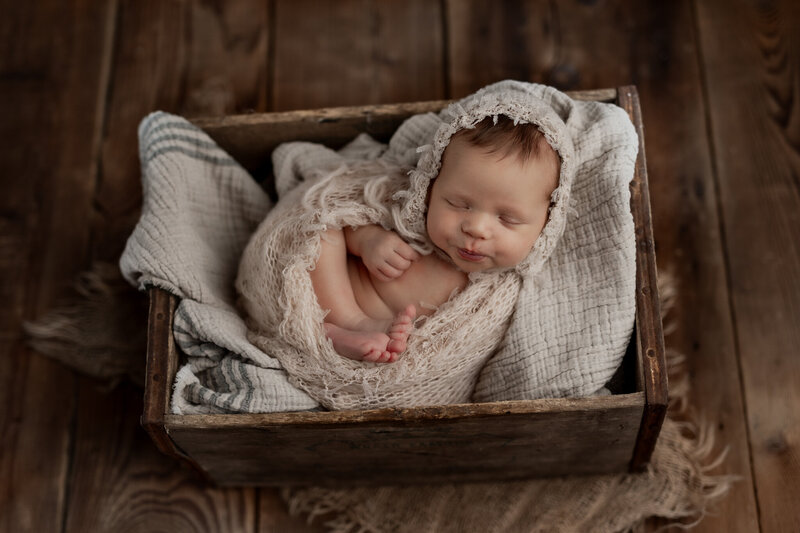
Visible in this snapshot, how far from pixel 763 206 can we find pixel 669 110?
0.86ft

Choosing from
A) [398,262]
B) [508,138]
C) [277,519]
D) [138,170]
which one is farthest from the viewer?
[138,170]

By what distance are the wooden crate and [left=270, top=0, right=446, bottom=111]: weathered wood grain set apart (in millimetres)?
304

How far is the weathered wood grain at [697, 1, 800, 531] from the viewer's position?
149 cm

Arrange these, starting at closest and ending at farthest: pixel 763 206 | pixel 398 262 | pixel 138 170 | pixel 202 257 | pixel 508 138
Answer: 1. pixel 508 138
2. pixel 398 262
3. pixel 202 257
4. pixel 763 206
5. pixel 138 170

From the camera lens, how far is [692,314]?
1579 millimetres

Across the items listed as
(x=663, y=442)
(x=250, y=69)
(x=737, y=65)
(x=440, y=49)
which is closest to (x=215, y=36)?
(x=250, y=69)

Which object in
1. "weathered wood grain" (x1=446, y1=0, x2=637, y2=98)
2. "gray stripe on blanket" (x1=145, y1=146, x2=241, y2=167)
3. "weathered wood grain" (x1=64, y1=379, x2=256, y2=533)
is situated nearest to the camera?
"gray stripe on blanket" (x1=145, y1=146, x2=241, y2=167)

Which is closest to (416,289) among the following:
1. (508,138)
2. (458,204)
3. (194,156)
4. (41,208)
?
(458,204)

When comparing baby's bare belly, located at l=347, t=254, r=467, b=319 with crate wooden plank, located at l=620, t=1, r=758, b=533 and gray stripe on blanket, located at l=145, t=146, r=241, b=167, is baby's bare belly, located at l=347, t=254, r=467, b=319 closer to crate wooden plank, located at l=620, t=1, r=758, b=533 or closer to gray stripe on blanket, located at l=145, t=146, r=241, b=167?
gray stripe on blanket, located at l=145, t=146, r=241, b=167

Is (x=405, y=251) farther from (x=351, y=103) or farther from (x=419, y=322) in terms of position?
(x=351, y=103)

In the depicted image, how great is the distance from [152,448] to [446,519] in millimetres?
543

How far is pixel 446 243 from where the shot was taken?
48.4 inches

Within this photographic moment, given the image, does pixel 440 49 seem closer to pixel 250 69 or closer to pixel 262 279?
pixel 250 69

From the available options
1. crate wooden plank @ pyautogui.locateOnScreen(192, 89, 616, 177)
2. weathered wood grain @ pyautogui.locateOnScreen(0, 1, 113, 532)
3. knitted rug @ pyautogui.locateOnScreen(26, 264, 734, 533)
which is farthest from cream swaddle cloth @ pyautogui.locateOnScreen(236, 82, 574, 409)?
weathered wood grain @ pyautogui.locateOnScreen(0, 1, 113, 532)
